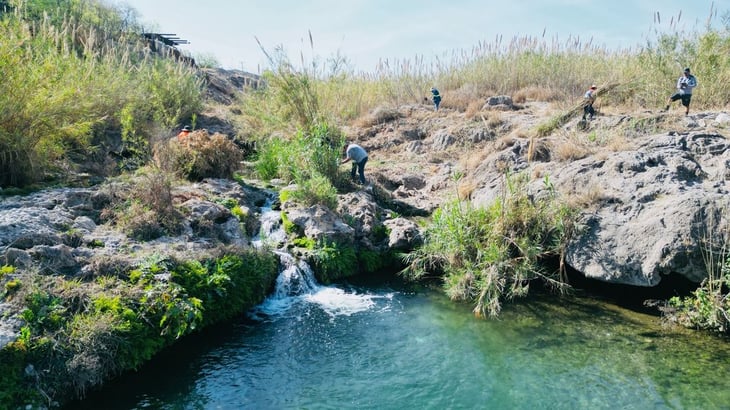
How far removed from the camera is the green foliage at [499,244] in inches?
275

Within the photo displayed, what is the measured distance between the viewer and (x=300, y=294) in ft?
24.5

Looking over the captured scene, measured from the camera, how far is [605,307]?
6887mm

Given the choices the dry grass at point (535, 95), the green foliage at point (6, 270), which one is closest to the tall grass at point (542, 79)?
the dry grass at point (535, 95)

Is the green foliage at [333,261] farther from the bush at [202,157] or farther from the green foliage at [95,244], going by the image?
the bush at [202,157]

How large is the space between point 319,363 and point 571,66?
551 inches

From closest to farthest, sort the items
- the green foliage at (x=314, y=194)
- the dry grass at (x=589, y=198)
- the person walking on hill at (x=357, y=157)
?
the dry grass at (x=589, y=198) < the green foliage at (x=314, y=194) < the person walking on hill at (x=357, y=157)

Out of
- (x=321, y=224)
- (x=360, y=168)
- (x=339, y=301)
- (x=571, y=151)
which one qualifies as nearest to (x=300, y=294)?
(x=339, y=301)

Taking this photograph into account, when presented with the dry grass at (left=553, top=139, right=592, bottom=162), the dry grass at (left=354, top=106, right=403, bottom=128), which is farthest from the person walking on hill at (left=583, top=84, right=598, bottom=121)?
the dry grass at (left=354, top=106, right=403, bottom=128)

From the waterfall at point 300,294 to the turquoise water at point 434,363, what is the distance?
0.07 metres

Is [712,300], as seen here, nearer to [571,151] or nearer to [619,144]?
[619,144]

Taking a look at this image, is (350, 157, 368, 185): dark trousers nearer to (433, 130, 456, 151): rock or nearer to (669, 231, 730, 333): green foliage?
(433, 130, 456, 151): rock

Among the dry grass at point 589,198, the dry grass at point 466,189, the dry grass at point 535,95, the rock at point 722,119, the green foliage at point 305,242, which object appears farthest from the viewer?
the dry grass at point 535,95

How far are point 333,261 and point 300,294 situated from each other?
887 millimetres

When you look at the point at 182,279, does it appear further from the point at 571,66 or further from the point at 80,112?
the point at 571,66
